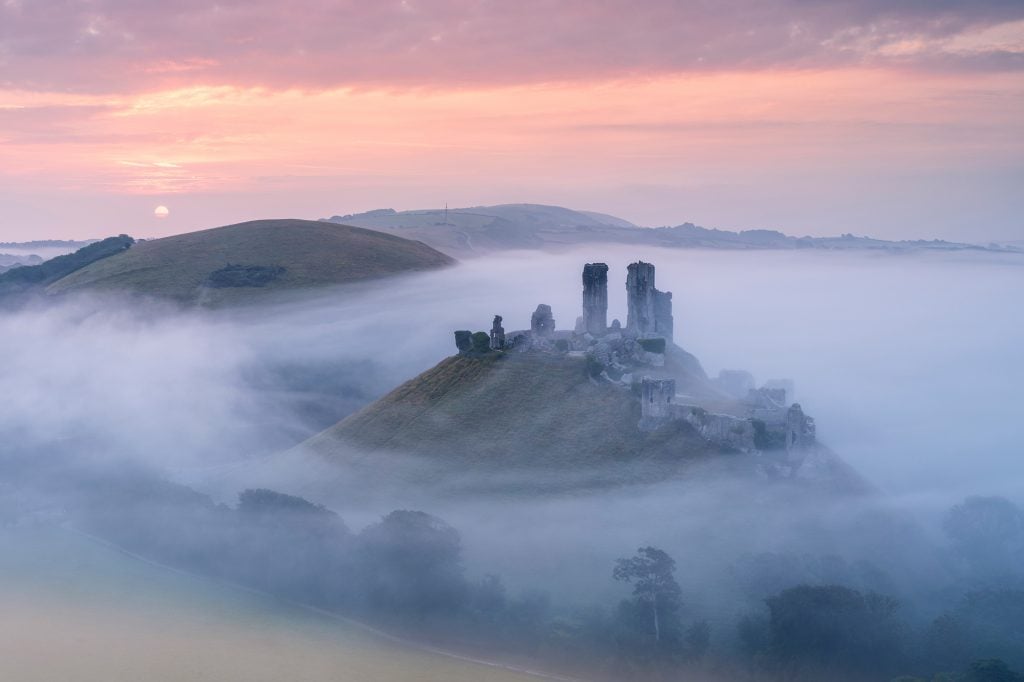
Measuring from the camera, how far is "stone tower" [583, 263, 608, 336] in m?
85.7

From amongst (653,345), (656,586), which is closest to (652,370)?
(653,345)

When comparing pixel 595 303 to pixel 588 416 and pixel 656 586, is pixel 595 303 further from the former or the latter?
pixel 656 586

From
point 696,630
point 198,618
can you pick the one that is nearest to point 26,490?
point 198,618

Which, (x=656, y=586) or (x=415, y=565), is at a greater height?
(x=656, y=586)

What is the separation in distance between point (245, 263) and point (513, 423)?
80.9 m

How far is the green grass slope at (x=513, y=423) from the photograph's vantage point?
234 feet

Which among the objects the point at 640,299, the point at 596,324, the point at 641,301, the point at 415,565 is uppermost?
the point at 640,299

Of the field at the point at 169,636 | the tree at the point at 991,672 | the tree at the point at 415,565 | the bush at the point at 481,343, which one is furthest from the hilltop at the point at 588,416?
the tree at the point at 991,672

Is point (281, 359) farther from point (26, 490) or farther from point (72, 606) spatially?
point (72, 606)

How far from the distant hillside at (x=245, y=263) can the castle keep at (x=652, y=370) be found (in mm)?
62877

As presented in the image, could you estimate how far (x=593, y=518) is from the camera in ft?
222

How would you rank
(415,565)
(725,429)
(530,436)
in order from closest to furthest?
(415,565) < (725,429) < (530,436)

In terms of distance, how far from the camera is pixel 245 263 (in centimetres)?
14988

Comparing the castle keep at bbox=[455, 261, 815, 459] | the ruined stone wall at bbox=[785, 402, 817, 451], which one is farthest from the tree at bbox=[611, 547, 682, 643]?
the ruined stone wall at bbox=[785, 402, 817, 451]
